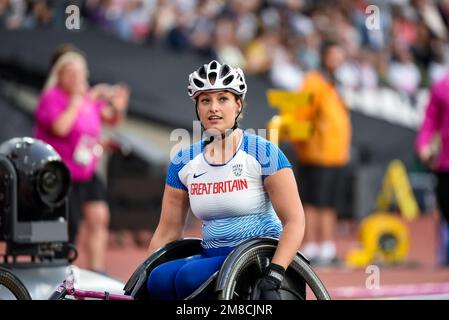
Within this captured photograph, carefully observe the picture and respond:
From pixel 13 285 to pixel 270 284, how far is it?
186 centimetres

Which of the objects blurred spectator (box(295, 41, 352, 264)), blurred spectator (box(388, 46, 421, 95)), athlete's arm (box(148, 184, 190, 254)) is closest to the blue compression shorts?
athlete's arm (box(148, 184, 190, 254))

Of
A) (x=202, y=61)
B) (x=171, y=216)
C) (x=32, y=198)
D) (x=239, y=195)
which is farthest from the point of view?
(x=202, y=61)

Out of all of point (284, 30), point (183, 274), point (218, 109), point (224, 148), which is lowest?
point (183, 274)

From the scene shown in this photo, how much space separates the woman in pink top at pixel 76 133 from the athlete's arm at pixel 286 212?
164 inches

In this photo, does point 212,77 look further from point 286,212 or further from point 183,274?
point 183,274

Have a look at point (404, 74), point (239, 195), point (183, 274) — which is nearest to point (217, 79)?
point (239, 195)

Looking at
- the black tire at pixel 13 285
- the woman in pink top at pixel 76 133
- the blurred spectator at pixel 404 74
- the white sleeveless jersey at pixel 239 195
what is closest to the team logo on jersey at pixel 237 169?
the white sleeveless jersey at pixel 239 195

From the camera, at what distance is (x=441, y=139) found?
9977 millimetres

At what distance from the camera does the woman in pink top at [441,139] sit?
9734 mm

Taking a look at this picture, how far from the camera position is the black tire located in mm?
6439

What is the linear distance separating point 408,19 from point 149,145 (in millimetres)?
7471

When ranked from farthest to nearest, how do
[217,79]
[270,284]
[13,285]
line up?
[13,285] < [217,79] < [270,284]

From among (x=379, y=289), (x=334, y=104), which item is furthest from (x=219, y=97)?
(x=334, y=104)

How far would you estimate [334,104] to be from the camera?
38.8 feet
